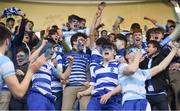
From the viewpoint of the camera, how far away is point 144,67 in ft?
21.8

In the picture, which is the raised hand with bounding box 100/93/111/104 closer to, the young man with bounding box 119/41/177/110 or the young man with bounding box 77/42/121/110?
the young man with bounding box 77/42/121/110

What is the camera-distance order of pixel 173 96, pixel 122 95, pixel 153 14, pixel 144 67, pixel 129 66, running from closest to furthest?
1. pixel 129 66
2. pixel 122 95
3. pixel 144 67
4. pixel 173 96
5. pixel 153 14

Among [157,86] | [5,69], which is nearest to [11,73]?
[5,69]

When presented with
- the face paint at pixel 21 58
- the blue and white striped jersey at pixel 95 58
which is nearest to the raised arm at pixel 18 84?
the face paint at pixel 21 58

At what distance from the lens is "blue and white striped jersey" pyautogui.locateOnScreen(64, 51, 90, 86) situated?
718 cm

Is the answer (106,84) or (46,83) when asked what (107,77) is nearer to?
(106,84)

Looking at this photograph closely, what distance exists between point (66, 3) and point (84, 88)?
7.25 metres

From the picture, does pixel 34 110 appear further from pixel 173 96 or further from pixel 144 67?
pixel 173 96

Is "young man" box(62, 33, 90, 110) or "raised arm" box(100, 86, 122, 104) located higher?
"young man" box(62, 33, 90, 110)

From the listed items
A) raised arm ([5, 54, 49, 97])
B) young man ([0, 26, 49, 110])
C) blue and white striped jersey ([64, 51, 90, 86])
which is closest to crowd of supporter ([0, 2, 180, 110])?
blue and white striped jersey ([64, 51, 90, 86])

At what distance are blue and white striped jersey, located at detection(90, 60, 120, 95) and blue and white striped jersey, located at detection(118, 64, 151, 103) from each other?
0.46m

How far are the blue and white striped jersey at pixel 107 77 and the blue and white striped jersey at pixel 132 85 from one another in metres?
0.46

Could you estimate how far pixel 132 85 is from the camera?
6.00m

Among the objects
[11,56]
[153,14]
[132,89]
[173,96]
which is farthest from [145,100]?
[153,14]
